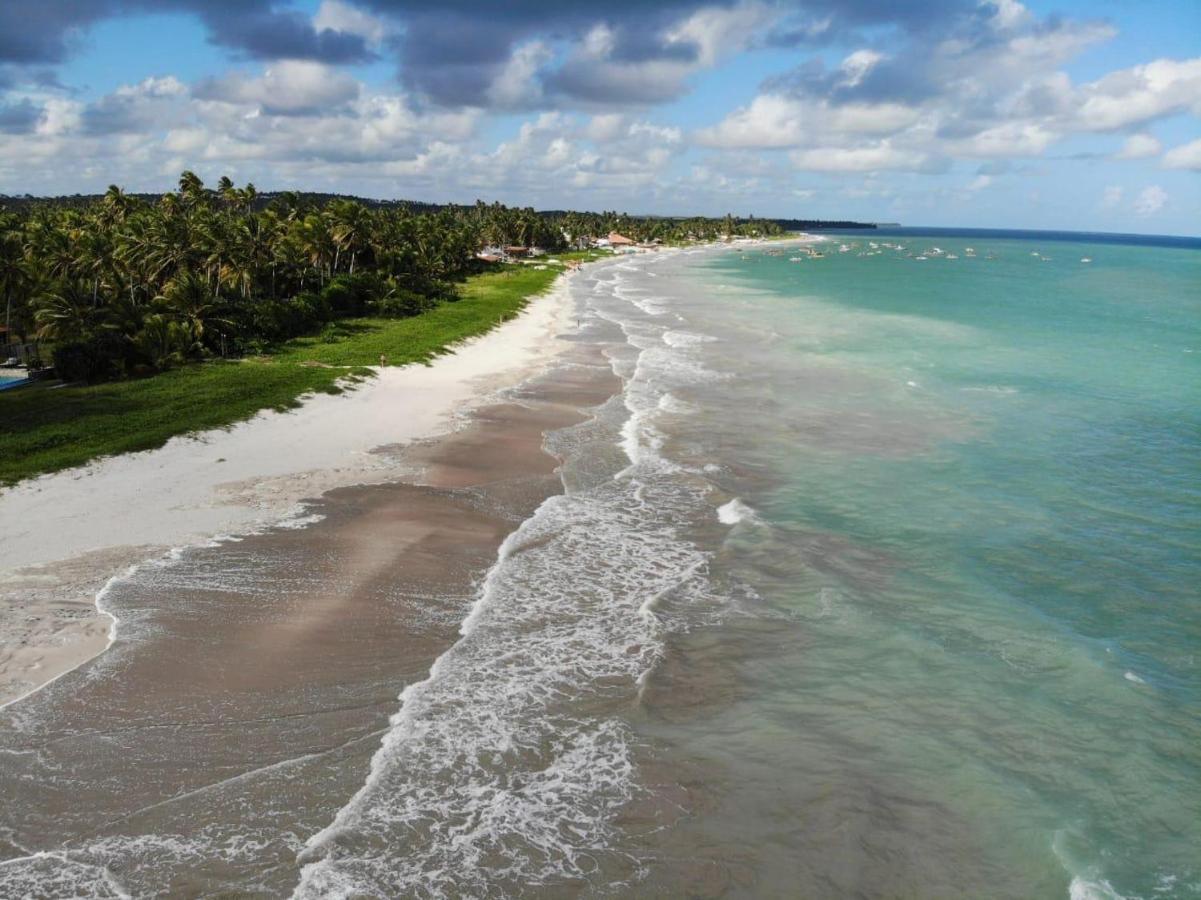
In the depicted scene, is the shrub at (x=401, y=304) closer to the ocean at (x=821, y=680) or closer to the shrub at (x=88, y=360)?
the shrub at (x=88, y=360)

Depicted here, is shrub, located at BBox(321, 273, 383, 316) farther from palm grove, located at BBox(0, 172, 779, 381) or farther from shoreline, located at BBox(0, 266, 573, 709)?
shoreline, located at BBox(0, 266, 573, 709)

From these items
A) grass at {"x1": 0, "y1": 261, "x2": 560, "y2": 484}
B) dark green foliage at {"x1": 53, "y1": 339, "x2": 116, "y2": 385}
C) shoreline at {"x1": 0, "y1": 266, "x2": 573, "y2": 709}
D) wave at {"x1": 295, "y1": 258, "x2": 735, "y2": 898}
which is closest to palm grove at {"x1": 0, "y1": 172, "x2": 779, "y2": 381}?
dark green foliage at {"x1": 53, "y1": 339, "x2": 116, "y2": 385}

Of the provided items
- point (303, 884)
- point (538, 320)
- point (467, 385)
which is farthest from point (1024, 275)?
point (303, 884)

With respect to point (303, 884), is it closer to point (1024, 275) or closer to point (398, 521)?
point (398, 521)

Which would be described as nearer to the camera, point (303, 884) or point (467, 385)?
point (303, 884)

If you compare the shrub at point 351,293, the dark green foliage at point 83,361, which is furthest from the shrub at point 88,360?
the shrub at point 351,293

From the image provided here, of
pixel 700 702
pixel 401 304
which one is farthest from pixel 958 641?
pixel 401 304
